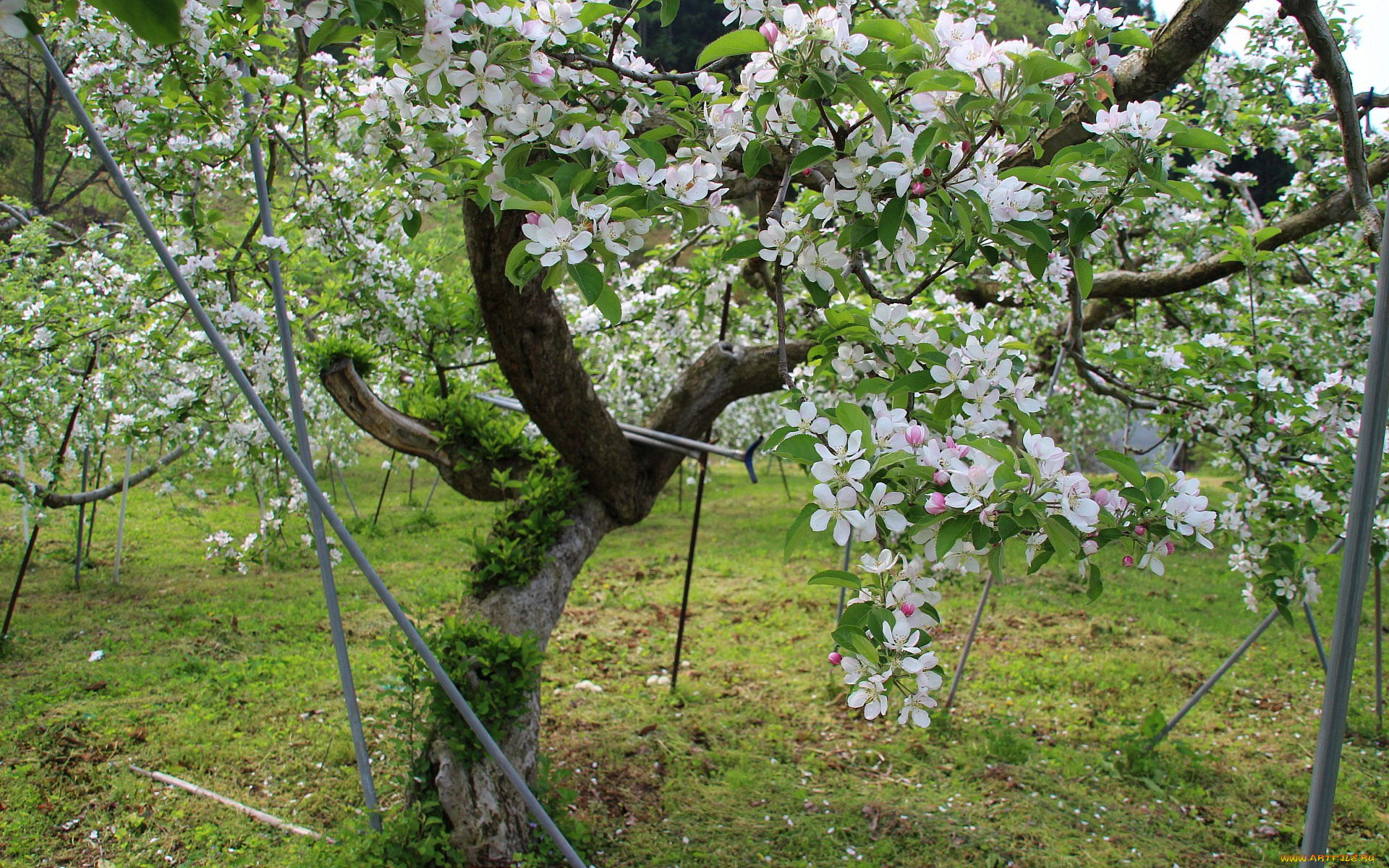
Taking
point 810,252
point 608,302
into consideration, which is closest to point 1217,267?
point 810,252

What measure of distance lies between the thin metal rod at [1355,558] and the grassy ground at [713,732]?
1645 mm

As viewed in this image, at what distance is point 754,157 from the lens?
1146mm

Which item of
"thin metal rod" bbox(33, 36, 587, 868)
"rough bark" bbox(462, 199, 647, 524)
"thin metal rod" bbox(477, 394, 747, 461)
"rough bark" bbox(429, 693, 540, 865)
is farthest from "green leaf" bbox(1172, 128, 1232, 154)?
"rough bark" bbox(429, 693, 540, 865)

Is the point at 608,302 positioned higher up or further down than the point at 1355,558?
higher up

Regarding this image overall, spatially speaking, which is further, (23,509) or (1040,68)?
(23,509)

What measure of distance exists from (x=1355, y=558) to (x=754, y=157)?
3.46ft

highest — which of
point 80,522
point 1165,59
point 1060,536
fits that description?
point 1165,59

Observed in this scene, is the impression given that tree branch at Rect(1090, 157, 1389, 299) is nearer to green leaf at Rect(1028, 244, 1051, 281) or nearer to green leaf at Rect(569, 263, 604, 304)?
green leaf at Rect(1028, 244, 1051, 281)

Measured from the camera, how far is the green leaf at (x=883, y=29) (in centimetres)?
98

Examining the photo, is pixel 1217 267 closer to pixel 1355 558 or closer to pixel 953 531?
pixel 1355 558

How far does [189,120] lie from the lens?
222 centimetres

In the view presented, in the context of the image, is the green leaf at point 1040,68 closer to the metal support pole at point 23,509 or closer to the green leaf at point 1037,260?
the green leaf at point 1037,260

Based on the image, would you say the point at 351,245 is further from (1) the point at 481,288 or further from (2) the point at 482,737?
(2) the point at 482,737

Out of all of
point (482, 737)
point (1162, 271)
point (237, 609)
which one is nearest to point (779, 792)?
point (482, 737)
